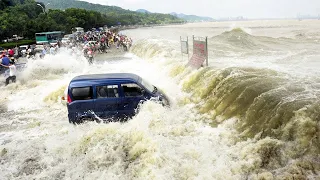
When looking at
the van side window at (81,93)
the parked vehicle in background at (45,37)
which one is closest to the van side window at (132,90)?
the van side window at (81,93)

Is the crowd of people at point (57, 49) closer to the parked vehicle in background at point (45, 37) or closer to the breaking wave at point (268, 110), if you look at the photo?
the parked vehicle in background at point (45, 37)

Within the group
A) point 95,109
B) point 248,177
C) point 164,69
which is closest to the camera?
point 248,177

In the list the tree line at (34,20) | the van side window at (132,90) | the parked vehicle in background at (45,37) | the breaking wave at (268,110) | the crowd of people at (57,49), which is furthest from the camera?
the tree line at (34,20)

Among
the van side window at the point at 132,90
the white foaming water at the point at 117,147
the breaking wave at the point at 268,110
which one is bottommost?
the white foaming water at the point at 117,147

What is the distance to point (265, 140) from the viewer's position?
23.2 feet

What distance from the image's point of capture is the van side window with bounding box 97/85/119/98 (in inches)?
381

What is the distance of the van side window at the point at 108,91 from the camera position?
968 cm

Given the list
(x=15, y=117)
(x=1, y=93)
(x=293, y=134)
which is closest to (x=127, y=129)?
(x=293, y=134)

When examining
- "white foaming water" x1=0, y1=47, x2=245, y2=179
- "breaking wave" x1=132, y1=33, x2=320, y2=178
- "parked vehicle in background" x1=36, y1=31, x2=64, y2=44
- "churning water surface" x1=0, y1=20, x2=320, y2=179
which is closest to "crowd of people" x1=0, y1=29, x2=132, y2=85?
"churning water surface" x1=0, y1=20, x2=320, y2=179

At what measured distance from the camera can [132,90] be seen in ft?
32.4

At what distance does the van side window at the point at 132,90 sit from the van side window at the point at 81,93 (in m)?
1.14

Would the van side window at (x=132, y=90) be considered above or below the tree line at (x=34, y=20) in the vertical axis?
below

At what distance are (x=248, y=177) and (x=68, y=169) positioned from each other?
15.3ft

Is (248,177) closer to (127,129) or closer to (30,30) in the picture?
(127,129)
